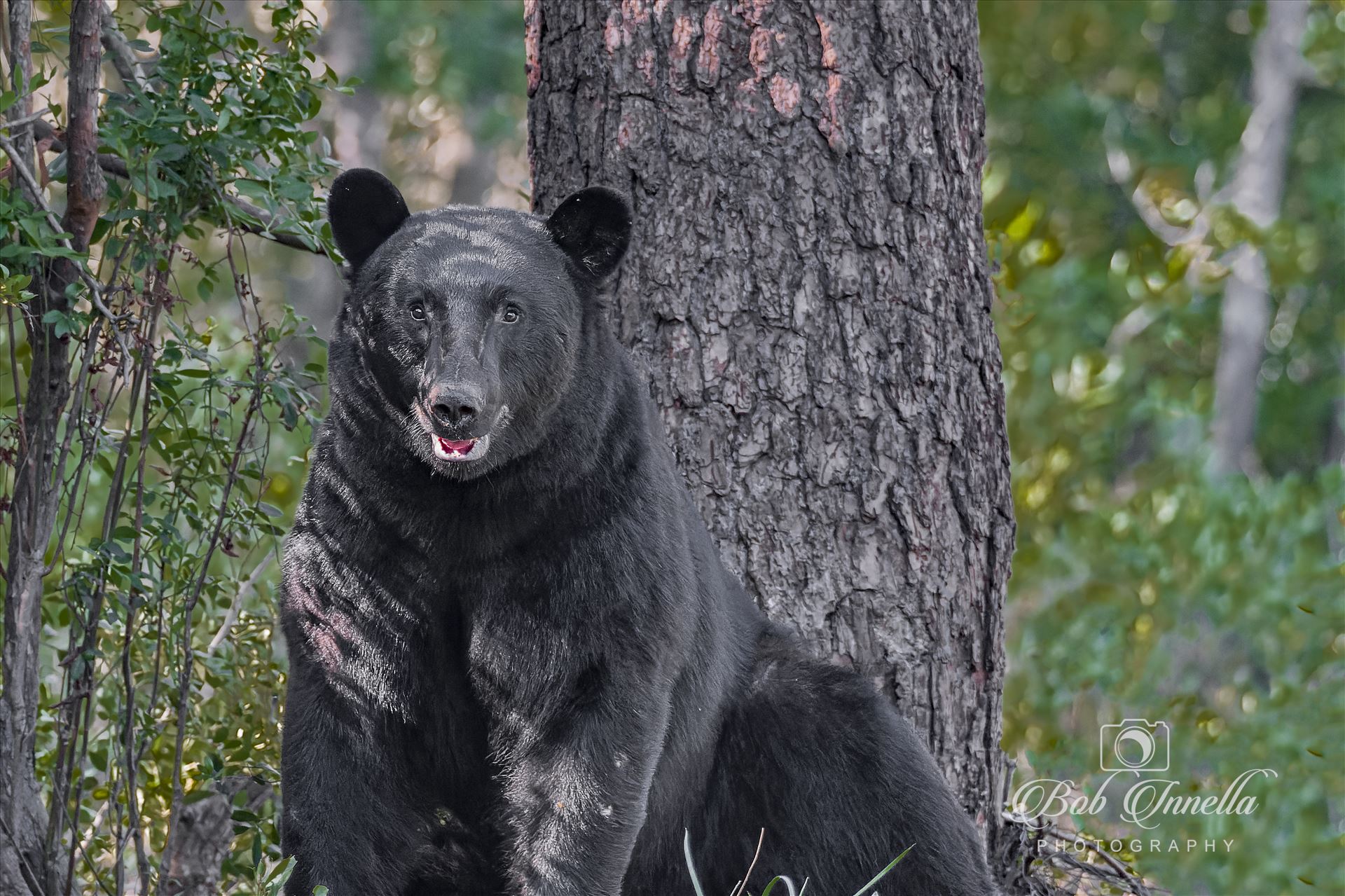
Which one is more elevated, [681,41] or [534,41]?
[534,41]

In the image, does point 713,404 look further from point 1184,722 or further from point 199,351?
point 1184,722

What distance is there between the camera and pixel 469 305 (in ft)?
10.1

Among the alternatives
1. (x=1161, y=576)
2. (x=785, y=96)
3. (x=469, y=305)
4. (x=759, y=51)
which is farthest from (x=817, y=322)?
(x=1161, y=576)

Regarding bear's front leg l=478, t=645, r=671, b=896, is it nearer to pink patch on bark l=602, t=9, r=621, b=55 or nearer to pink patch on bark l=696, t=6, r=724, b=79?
pink patch on bark l=696, t=6, r=724, b=79

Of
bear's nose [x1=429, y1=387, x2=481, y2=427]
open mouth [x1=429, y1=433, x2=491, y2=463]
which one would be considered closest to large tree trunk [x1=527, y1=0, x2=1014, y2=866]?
open mouth [x1=429, y1=433, x2=491, y2=463]

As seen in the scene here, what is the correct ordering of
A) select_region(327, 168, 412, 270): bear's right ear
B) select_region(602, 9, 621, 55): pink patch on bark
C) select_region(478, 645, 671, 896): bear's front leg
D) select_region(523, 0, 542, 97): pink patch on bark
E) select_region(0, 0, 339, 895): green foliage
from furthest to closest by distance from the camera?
select_region(523, 0, 542, 97): pink patch on bark
select_region(602, 9, 621, 55): pink patch on bark
select_region(0, 0, 339, 895): green foliage
select_region(327, 168, 412, 270): bear's right ear
select_region(478, 645, 671, 896): bear's front leg

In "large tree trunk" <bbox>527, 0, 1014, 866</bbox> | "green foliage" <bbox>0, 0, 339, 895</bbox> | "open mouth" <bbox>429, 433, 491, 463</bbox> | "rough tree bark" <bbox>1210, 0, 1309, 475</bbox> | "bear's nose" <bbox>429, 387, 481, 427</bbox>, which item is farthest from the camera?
"rough tree bark" <bbox>1210, 0, 1309, 475</bbox>

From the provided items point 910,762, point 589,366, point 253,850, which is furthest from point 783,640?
point 253,850

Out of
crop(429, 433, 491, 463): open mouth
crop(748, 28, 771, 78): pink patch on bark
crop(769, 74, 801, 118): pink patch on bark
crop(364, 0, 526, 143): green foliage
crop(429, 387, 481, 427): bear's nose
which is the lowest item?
crop(429, 433, 491, 463): open mouth

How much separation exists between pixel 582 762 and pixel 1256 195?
664 inches

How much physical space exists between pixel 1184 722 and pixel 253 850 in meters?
5.37

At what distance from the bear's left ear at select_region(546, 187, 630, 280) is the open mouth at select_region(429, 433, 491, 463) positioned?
627mm

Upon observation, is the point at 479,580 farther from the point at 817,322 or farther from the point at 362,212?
the point at 817,322

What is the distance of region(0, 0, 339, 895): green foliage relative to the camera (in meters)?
3.39
